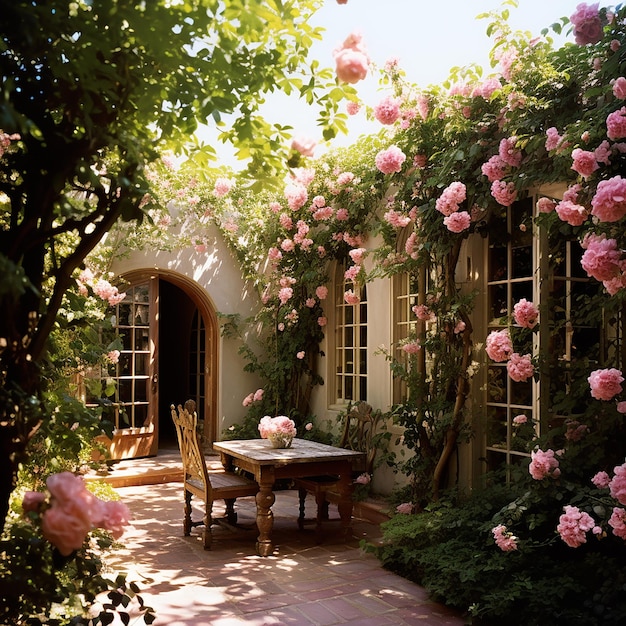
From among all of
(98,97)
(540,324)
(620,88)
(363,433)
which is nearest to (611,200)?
(620,88)

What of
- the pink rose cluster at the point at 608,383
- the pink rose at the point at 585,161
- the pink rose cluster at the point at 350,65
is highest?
the pink rose at the point at 585,161

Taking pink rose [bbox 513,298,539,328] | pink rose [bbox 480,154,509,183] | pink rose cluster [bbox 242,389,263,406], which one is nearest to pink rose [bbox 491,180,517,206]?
pink rose [bbox 480,154,509,183]

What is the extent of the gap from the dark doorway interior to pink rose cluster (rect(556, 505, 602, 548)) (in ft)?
27.1

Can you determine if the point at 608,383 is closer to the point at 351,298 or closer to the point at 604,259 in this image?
the point at 604,259

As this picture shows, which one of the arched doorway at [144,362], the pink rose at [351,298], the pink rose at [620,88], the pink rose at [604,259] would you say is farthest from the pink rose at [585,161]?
the arched doorway at [144,362]

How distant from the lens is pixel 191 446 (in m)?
5.34

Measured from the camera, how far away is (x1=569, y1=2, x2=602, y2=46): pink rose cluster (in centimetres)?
368

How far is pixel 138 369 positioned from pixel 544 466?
19.3ft

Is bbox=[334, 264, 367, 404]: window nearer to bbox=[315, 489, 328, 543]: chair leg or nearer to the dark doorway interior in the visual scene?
bbox=[315, 489, 328, 543]: chair leg

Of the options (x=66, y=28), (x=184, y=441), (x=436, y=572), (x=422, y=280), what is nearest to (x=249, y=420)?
(x=184, y=441)

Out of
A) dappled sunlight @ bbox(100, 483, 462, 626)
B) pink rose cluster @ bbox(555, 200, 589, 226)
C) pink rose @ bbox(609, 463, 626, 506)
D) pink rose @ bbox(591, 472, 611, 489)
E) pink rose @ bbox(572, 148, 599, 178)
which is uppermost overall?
pink rose @ bbox(572, 148, 599, 178)

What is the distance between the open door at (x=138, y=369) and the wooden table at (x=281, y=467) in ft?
9.27

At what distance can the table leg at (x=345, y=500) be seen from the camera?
5449mm

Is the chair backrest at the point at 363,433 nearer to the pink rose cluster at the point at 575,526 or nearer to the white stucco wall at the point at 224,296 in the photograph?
the white stucco wall at the point at 224,296
